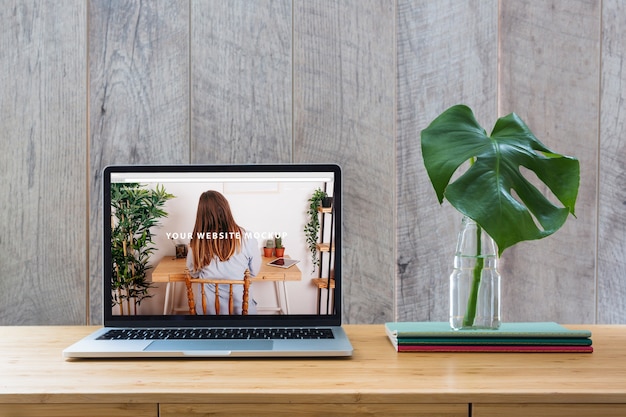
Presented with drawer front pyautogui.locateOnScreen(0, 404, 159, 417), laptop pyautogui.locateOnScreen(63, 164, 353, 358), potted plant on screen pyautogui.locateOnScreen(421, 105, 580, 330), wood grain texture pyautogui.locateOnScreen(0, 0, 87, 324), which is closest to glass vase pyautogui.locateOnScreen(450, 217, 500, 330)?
potted plant on screen pyautogui.locateOnScreen(421, 105, 580, 330)

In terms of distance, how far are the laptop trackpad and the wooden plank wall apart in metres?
0.35

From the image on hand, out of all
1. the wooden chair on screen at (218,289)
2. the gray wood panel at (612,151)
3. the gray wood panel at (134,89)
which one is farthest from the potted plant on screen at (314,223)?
the gray wood panel at (612,151)

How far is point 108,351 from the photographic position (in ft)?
3.07

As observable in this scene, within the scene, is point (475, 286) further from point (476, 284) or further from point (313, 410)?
point (313, 410)

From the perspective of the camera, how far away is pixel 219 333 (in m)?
1.06

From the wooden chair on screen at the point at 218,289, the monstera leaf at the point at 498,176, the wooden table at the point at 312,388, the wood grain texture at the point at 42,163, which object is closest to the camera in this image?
the wooden table at the point at 312,388

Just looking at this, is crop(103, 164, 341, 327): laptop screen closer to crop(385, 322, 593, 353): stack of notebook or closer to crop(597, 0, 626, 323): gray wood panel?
crop(385, 322, 593, 353): stack of notebook

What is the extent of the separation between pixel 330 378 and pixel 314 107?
2.12ft

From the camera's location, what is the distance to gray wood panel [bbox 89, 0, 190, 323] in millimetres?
1270

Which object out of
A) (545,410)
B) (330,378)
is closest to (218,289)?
(330,378)

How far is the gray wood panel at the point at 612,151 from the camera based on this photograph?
1.28 meters

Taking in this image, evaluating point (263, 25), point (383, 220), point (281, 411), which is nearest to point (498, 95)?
A: point (383, 220)

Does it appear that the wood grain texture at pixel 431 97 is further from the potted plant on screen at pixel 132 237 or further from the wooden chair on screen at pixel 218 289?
the potted plant on screen at pixel 132 237

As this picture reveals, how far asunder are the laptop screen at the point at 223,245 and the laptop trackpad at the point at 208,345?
3.6 inches
